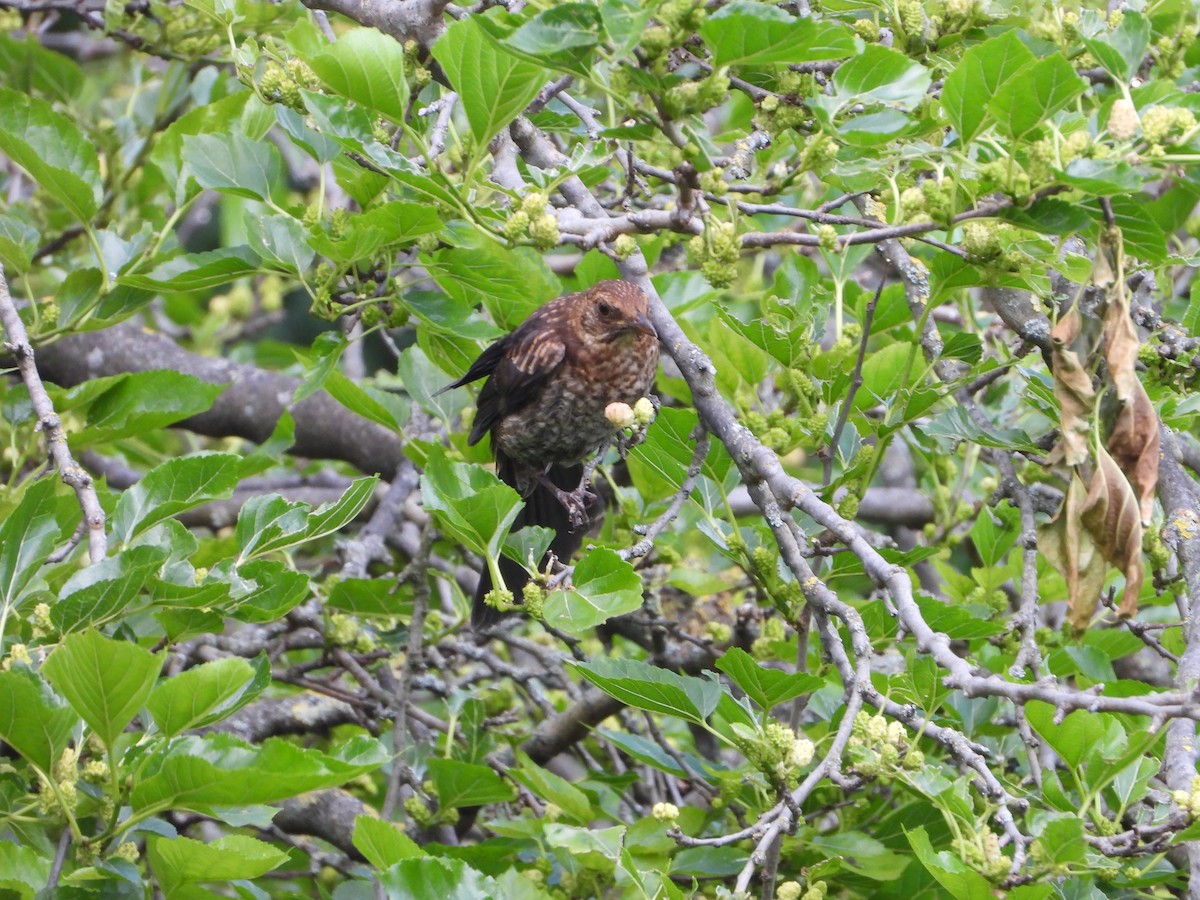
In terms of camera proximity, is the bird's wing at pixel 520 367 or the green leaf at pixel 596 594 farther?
the bird's wing at pixel 520 367

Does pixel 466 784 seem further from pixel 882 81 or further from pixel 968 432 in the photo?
pixel 882 81

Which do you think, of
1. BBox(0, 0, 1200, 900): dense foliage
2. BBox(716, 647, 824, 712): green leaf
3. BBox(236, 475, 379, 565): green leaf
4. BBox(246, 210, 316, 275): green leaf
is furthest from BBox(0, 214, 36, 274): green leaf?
BBox(716, 647, 824, 712): green leaf

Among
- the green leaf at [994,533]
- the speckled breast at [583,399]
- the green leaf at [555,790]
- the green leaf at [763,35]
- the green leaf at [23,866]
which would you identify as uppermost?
the green leaf at [763,35]

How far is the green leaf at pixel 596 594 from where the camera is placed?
199 centimetres

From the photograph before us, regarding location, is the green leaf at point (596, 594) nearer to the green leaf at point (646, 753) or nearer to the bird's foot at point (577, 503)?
the green leaf at point (646, 753)

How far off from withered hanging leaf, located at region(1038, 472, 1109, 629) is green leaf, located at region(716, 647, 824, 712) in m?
0.43

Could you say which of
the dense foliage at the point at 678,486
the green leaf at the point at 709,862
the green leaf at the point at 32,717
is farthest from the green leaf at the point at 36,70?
the green leaf at the point at 709,862

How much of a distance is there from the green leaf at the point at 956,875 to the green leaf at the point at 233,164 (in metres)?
1.75

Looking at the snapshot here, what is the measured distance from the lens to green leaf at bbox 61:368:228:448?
280 centimetres

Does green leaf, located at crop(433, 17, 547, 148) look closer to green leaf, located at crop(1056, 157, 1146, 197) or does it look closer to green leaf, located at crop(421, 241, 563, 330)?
green leaf, located at crop(421, 241, 563, 330)

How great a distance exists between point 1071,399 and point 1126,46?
0.54m

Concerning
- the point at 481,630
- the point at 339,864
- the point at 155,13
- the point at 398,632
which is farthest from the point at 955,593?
the point at 155,13

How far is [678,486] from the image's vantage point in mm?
2592

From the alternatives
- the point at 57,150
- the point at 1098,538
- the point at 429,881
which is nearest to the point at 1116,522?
the point at 1098,538
